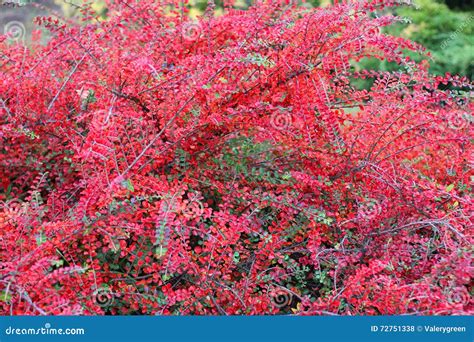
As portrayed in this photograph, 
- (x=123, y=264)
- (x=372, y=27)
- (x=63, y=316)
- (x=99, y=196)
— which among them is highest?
(x=372, y=27)

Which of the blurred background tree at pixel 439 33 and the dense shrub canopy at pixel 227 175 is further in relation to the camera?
the blurred background tree at pixel 439 33

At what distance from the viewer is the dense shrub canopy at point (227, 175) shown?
2119mm

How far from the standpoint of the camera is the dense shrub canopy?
212 centimetres

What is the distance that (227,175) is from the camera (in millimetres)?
2600

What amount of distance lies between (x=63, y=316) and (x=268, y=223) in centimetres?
104

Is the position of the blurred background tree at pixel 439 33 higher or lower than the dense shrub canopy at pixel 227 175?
lower

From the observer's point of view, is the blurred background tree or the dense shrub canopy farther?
the blurred background tree

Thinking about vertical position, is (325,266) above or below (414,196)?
below

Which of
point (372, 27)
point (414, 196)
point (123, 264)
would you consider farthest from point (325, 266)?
point (372, 27)

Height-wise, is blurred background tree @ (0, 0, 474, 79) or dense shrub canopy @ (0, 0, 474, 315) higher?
dense shrub canopy @ (0, 0, 474, 315)

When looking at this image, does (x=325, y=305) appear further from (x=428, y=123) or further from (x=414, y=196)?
(x=428, y=123)

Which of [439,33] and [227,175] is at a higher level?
[227,175]

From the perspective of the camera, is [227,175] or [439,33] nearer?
[227,175]

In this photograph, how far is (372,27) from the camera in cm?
250
